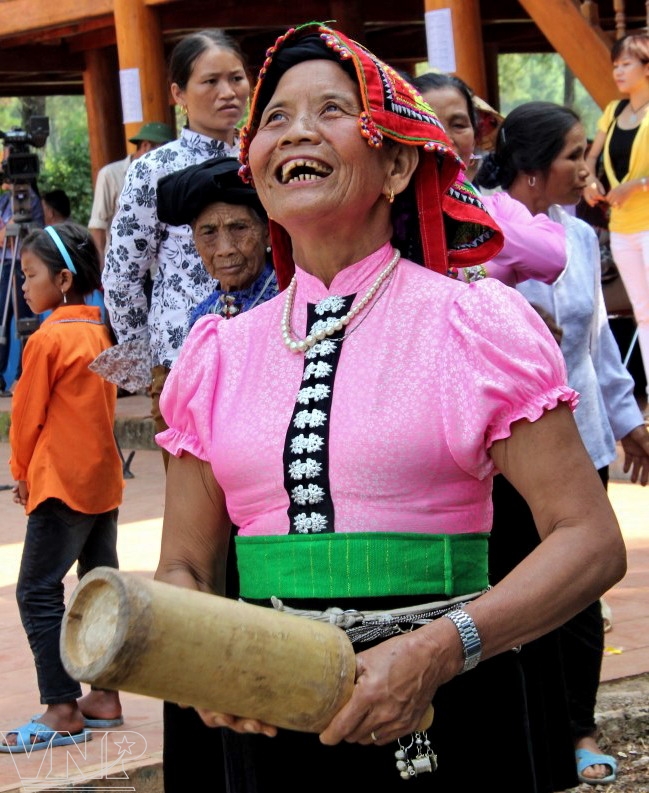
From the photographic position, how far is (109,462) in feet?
15.3

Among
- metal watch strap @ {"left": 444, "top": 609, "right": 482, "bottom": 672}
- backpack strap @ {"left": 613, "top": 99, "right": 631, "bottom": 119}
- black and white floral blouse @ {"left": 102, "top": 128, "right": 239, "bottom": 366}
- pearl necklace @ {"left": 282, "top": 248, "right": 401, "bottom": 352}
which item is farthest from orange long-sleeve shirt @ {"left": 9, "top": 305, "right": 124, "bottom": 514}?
backpack strap @ {"left": 613, "top": 99, "right": 631, "bottom": 119}

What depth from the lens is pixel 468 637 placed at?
203 centimetres

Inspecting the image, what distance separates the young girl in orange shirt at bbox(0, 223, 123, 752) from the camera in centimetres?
449

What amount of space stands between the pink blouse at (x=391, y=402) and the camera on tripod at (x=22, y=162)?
811cm

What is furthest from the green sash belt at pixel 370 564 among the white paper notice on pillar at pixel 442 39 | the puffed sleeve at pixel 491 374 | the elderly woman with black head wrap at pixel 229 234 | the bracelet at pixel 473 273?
the white paper notice on pillar at pixel 442 39

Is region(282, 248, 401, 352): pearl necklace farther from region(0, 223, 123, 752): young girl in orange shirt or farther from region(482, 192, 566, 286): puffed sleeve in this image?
region(0, 223, 123, 752): young girl in orange shirt

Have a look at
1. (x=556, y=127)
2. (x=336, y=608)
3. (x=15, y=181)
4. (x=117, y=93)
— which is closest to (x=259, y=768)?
(x=336, y=608)

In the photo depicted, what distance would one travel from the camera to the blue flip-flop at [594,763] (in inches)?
164

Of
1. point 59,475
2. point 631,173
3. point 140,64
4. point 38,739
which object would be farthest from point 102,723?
point 140,64

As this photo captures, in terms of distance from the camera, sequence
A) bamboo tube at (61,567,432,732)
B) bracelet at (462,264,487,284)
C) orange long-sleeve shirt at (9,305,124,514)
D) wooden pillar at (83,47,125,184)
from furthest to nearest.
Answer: wooden pillar at (83,47,125,184), orange long-sleeve shirt at (9,305,124,514), bracelet at (462,264,487,284), bamboo tube at (61,567,432,732)

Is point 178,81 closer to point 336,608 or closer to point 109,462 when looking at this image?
point 109,462

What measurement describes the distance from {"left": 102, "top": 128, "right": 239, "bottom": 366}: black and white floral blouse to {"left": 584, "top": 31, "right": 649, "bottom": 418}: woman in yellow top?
4.16 metres

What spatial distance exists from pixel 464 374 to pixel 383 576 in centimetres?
32

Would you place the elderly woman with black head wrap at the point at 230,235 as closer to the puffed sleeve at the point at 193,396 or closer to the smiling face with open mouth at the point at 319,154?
the puffed sleeve at the point at 193,396
